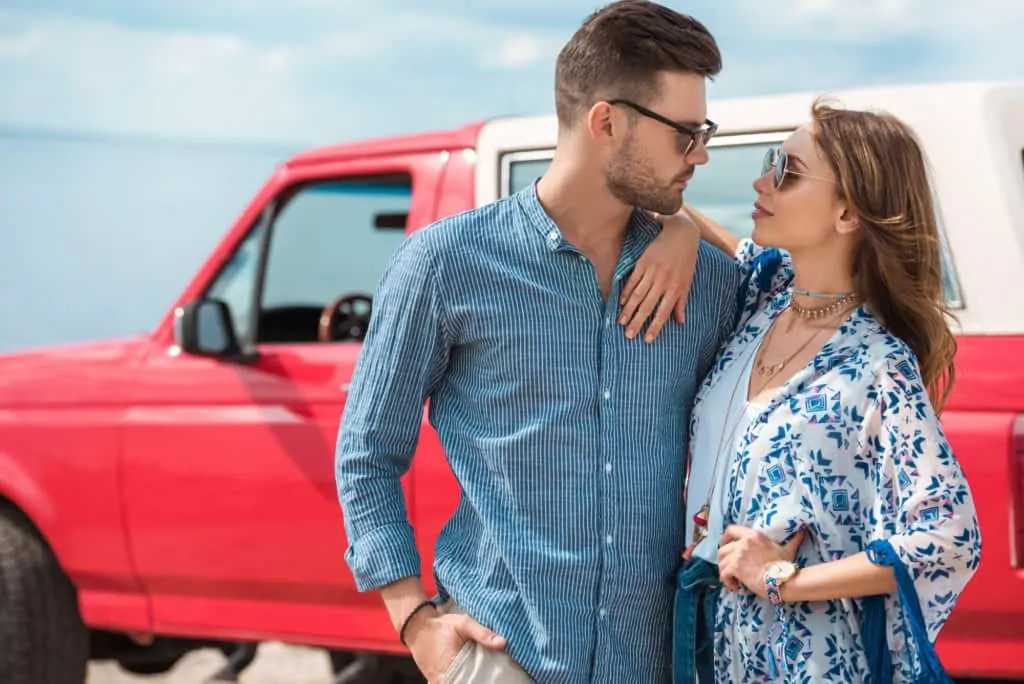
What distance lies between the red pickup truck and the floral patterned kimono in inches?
52.7

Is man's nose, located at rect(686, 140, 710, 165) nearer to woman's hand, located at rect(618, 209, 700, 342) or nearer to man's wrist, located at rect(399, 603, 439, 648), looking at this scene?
woman's hand, located at rect(618, 209, 700, 342)

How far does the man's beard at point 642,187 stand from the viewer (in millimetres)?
2512

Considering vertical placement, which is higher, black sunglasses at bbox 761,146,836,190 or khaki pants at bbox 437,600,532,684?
black sunglasses at bbox 761,146,836,190

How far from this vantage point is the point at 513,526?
2.42 metres

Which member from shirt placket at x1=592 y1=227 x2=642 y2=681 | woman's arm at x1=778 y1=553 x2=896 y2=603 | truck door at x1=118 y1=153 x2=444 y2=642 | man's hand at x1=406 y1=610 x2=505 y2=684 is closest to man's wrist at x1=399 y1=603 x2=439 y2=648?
man's hand at x1=406 y1=610 x2=505 y2=684

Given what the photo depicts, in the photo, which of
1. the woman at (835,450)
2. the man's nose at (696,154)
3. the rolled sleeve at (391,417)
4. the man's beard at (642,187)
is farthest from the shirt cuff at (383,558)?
the man's nose at (696,154)

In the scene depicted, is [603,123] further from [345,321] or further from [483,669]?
[345,321]

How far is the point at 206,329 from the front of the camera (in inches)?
174

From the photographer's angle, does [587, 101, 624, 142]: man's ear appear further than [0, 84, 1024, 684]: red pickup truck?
No

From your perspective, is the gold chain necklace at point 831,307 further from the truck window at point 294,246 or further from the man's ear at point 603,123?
the truck window at point 294,246

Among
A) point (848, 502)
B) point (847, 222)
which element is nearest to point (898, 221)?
point (847, 222)

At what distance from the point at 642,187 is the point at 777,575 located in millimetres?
668

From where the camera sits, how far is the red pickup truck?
389cm

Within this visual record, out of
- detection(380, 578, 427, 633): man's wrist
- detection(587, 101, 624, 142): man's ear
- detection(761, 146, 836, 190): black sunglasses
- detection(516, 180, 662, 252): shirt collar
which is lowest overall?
detection(380, 578, 427, 633): man's wrist
